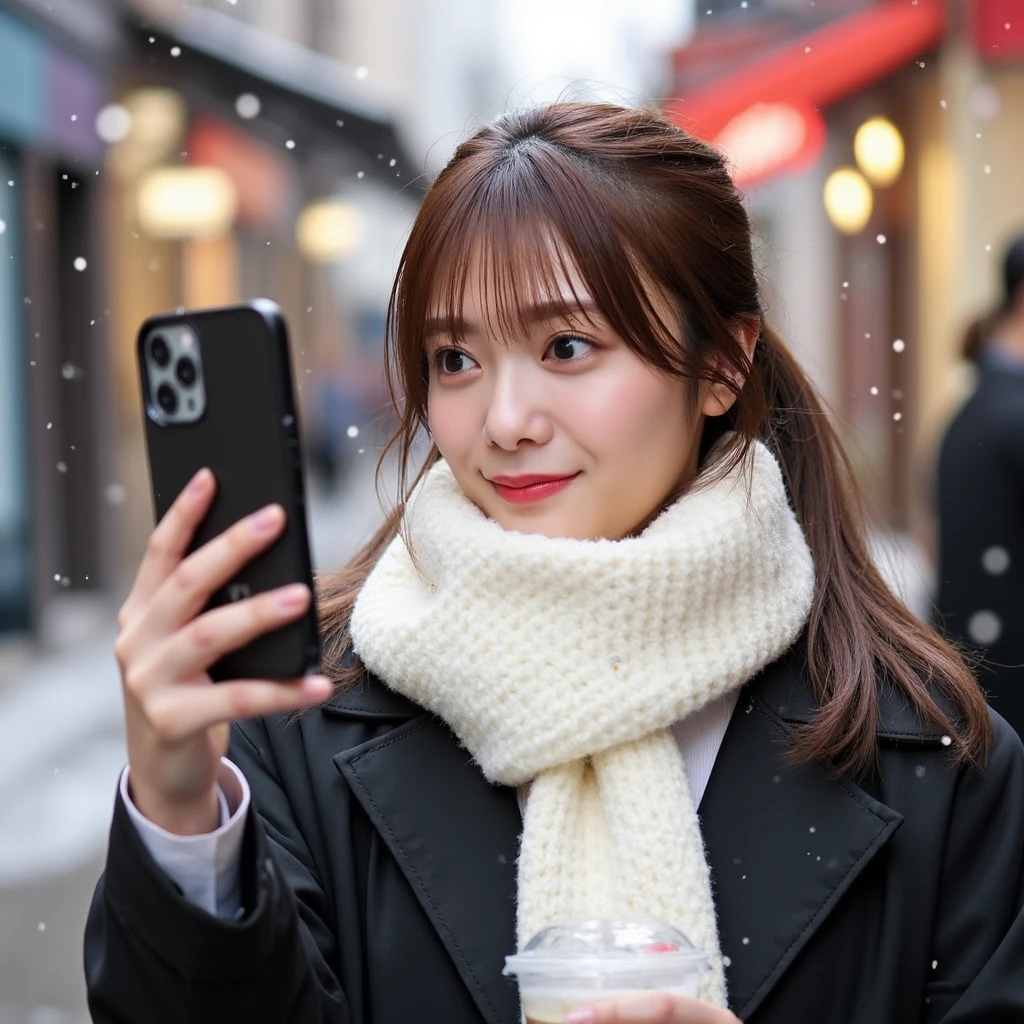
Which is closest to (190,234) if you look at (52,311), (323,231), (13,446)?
(52,311)

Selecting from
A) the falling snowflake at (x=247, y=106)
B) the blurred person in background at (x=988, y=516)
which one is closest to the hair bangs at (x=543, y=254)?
the blurred person in background at (x=988, y=516)

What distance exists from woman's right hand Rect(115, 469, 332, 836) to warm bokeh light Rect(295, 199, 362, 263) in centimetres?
1837

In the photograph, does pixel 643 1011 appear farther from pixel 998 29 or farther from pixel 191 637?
pixel 998 29

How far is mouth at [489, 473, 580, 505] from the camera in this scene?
1869 millimetres

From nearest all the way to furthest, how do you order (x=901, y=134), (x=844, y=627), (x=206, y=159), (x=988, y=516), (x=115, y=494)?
(x=844, y=627)
(x=988, y=516)
(x=901, y=134)
(x=115, y=494)
(x=206, y=159)

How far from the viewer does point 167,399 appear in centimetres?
142

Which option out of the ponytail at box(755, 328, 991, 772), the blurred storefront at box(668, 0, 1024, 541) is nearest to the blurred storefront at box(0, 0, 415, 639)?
the blurred storefront at box(668, 0, 1024, 541)

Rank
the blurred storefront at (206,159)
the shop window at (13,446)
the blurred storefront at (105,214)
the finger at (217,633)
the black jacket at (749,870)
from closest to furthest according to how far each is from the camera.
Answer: the finger at (217,633) < the black jacket at (749,870) < the shop window at (13,446) < the blurred storefront at (105,214) < the blurred storefront at (206,159)

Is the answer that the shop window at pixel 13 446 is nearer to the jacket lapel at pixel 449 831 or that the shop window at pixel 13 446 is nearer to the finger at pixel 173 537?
the jacket lapel at pixel 449 831

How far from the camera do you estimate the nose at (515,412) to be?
181 cm

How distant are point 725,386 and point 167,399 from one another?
882 millimetres

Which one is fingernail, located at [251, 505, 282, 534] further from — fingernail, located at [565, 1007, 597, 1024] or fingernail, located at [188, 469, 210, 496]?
fingernail, located at [565, 1007, 597, 1024]

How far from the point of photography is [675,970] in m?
1.42

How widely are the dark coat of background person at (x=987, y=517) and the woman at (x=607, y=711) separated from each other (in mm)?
1948
